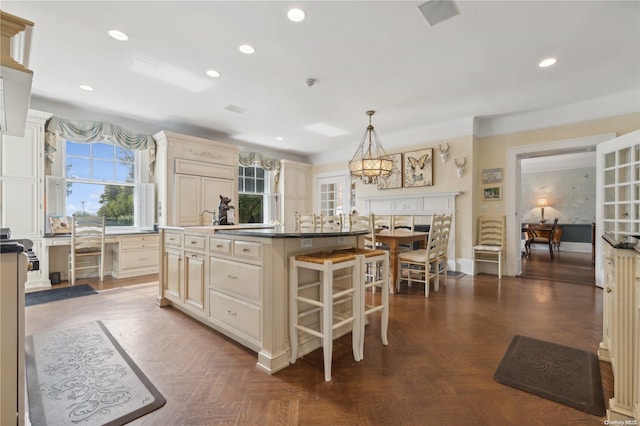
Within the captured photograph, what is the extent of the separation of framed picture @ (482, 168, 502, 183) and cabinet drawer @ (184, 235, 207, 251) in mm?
4894

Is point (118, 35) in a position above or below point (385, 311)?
above

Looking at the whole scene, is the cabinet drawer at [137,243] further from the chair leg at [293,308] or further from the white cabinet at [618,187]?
the white cabinet at [618,187]

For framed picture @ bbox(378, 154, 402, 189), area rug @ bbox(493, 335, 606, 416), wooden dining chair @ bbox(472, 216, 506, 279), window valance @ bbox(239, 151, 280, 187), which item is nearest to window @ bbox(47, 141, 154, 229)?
window valance @ bbox(239, 151, 280, 187)

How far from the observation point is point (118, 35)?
266 cm

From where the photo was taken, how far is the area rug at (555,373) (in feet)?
5.33

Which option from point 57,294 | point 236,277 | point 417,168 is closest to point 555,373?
point 236,277

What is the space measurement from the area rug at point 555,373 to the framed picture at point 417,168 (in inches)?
145

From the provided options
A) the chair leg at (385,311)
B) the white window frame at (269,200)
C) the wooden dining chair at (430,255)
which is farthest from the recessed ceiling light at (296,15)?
the white window frame at (269,200)

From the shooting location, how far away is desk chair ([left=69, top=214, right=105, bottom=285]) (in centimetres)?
415

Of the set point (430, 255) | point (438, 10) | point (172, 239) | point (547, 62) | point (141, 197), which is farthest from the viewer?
point (141, 197)

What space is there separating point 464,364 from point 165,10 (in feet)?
11.8

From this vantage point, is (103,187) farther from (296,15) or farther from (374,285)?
(374,285)

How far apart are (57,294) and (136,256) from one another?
→ 3.84ft

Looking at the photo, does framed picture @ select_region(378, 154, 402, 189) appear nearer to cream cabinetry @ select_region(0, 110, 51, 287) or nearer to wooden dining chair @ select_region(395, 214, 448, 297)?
wooden dining chair @ select_region(395, 214, 448, 297)
